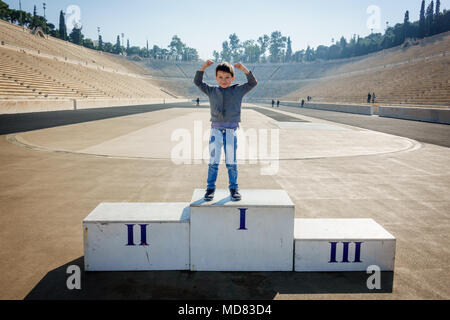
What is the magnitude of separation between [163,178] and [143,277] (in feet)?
12.4

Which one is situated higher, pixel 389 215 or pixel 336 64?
pixel 336 64

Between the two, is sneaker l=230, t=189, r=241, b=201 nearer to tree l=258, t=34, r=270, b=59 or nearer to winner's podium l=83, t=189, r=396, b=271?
winner's podium l=83, t=189, r=396, b=271

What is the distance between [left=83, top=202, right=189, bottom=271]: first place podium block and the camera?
128 inches

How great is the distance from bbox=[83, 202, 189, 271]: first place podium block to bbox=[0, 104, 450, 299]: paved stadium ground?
12 cm

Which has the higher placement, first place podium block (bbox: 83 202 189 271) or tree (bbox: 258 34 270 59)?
tree (bbox: 258 34 270 59)

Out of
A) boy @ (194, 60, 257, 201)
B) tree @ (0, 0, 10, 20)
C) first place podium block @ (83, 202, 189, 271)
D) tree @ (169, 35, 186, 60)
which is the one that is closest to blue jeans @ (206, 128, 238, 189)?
boy @ (194, 60, 257, 201)

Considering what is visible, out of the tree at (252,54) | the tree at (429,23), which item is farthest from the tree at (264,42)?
the tree at (429,23)

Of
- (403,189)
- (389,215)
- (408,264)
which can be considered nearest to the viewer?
(408,264)

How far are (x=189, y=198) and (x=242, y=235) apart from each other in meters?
→ 2.28

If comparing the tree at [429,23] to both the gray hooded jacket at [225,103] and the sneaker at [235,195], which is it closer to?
the gray hooded jacket at [225,103]
